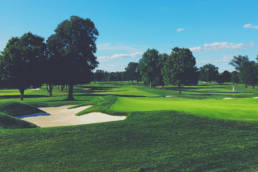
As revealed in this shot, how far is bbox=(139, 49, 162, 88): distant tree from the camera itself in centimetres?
8406

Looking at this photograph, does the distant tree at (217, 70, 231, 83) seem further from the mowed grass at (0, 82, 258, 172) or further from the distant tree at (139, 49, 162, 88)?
the mowed grass at (0, 82, 258, 172)

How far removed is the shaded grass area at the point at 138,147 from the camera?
716 centimetres

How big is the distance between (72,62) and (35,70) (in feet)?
24.4

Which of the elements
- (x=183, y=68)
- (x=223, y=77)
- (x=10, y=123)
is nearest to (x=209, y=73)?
(x=223, y=77)

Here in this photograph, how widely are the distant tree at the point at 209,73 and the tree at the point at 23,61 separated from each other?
492 ft

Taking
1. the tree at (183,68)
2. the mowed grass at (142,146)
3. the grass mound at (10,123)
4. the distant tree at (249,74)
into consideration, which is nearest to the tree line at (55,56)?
the grass mound at (10,123)

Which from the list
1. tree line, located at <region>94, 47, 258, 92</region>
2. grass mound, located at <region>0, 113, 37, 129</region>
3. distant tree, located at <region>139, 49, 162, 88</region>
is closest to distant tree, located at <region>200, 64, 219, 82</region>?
tree line, located at <region>94, 47, 258, 92</region>

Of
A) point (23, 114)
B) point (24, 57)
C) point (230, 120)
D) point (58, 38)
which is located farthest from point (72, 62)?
point (230, 120)

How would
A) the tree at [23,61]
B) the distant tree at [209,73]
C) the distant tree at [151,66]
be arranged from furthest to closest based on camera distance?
the distant tree at [209,73], the distant tree at [151,66], the tree at [23,61]

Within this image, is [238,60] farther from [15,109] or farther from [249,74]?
[15,109]

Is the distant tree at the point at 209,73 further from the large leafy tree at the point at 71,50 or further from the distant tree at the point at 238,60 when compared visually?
the large leafy tree at the point at 71,50

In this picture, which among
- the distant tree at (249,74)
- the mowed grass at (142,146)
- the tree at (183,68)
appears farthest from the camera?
the distant tree at (249,74)

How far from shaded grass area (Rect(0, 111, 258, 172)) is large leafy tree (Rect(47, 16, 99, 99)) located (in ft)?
95.3

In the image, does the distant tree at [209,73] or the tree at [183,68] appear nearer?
the tree at [183,68]
